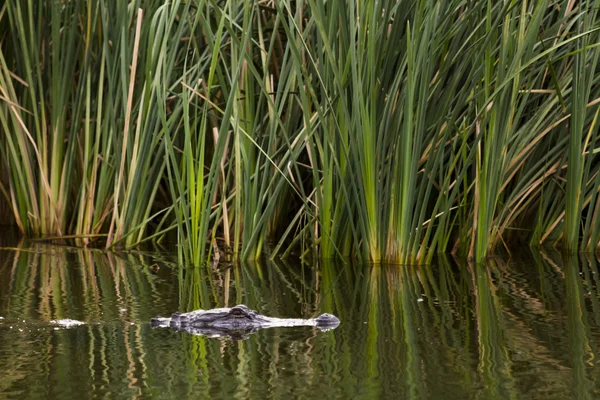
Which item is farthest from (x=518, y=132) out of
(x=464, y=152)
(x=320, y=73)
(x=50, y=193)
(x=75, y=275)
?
(x=50, y=193)

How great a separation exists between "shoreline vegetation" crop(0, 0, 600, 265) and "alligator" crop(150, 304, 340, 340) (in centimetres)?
128

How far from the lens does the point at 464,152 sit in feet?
17.4

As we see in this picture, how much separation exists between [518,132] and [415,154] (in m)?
0.74

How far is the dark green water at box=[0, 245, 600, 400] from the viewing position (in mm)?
2973

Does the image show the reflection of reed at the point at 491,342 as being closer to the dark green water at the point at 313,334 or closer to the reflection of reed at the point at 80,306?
the dark green water at the point at 313,334

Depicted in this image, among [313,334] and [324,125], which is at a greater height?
[324,125]

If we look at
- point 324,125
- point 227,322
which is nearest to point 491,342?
point 227,322

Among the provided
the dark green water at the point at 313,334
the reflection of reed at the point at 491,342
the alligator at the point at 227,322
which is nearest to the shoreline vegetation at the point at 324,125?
the dark green water at the point at 313,334

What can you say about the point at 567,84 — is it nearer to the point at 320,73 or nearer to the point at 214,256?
the point at 320,73

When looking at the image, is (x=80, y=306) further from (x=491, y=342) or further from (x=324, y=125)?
(x=491, y=342)

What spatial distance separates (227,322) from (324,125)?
1665 millimetres

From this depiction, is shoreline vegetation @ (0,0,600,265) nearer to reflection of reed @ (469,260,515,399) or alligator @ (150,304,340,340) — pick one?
reflection of reed @ (469,260,515,399)

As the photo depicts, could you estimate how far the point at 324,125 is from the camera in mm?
5281

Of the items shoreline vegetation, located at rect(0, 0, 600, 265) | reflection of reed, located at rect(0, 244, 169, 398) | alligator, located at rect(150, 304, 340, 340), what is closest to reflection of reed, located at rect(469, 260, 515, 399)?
alligator, located at rect(150, 304, 340, 340)
